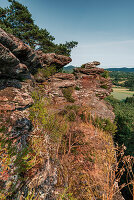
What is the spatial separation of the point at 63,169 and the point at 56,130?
1480 mm

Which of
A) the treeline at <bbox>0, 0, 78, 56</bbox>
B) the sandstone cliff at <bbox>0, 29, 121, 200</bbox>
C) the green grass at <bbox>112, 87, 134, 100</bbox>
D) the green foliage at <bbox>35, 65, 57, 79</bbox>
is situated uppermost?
the treeline at <bbox>0, 0, 78, 56</bbox>

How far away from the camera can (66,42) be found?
53.9 feet

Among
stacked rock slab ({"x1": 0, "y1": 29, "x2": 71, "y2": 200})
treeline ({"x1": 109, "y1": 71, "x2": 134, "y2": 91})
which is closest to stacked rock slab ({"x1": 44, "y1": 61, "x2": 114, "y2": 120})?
stacked rock slab ({"x1": 0, "y1": 29, "x2": 71, "y2": 200})

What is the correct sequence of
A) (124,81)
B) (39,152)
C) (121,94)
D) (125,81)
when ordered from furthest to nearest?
1. (124,81)
2. (125,81)
3. (121,94)
4. (39,152)

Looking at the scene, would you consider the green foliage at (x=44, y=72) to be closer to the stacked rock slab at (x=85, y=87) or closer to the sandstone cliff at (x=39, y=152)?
the stacked rock slab at (x=85, y=87)

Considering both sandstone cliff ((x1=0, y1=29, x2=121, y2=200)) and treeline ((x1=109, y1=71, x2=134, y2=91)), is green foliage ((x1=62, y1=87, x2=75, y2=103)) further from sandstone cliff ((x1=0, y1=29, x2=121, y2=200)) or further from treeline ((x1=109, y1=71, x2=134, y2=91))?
treeline ((x1=109, y1=71, x2=134, y2=91))

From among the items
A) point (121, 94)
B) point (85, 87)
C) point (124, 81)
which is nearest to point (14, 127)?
point (85, 87)

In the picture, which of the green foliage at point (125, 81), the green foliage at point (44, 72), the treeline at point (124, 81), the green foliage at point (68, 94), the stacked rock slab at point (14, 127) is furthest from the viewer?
the green foliage at point (125, 81)

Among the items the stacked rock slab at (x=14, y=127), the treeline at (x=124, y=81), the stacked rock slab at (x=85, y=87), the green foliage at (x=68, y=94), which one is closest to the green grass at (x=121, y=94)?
the treeline at (x=124, y=81)

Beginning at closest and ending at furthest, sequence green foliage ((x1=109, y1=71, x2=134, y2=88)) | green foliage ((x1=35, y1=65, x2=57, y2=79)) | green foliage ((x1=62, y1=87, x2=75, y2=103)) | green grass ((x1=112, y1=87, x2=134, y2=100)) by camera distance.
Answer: green foliage ((x1=35, y1=65, x2=57, y2=79)) < green foliage ((x1=62, y1=87, x2=75, y2=103)) < green grass ((x1=112, y1=87, x2=134, y2=100)) < green foliage ((x1=109, y1=71, x2=134, y2=88))

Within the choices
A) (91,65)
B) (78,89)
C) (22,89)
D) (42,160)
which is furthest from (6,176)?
(91,65)

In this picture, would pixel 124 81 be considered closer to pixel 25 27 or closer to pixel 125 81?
pixel 125 81

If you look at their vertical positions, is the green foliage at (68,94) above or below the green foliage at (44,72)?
below

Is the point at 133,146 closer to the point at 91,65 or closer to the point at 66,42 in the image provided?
the point at 91,65
